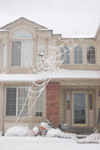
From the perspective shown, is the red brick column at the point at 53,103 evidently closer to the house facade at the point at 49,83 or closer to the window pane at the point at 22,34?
the house facade at the point at 49,83

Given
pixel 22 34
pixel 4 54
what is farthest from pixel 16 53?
pixel 22 34

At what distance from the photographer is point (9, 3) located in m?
3.54

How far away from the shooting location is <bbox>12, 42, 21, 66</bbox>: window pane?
12383 mm

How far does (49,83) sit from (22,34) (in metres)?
3.45

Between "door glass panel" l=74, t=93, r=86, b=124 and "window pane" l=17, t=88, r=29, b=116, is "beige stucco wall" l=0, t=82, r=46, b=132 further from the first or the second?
"door glass panel" l=74, t=93, r=86, b=124

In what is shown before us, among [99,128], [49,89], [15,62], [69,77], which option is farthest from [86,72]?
[15,62]

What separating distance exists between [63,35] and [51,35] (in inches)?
49.6

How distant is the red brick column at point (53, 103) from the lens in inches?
434

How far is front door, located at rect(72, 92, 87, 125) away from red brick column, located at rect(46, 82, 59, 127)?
222 cm

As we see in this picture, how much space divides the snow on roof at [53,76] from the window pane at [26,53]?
867mm

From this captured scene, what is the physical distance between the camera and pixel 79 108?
13062 mm

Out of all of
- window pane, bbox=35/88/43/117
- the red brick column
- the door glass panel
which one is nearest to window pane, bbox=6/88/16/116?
window pane, bbox=35/88/43/117

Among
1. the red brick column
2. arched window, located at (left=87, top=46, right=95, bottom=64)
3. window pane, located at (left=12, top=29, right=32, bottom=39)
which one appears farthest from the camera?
arched window, located at (left=87, top=46, right=95, bottom=64)

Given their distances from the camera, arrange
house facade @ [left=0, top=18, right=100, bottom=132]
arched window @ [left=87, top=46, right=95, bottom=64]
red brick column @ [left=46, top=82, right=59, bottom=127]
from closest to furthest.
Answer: red brick column @ [left=46, top=82, right=59, bottom=127]
house facade @ [left=0, top=18, right=100, bottom=132]
arched window @ [left=87, top=46, right=95, bottom=64]
